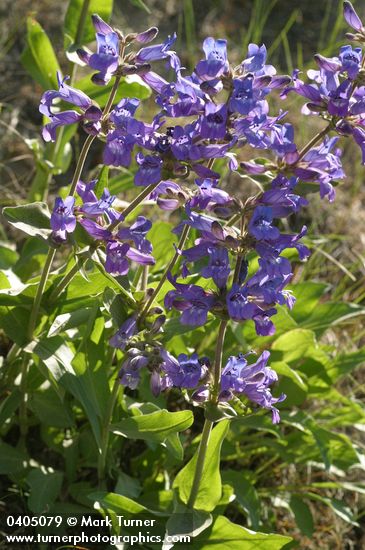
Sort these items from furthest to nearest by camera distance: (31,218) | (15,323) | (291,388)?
(291,388) < (15,323) < (31,218)

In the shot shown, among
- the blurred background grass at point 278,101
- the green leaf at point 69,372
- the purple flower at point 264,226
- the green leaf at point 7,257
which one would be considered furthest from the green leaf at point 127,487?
the purple flower at point 264,226

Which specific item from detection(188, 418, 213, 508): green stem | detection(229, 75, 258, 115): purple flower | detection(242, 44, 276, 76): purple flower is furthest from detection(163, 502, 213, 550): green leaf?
detection(242, 44, 276, 76): purple flower

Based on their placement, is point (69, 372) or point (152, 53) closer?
point (152, 53)

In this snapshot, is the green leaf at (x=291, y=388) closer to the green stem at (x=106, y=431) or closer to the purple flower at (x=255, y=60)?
the green stem at (x=106, y=431)

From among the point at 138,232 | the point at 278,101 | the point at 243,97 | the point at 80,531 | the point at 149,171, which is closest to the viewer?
the point at 243,97

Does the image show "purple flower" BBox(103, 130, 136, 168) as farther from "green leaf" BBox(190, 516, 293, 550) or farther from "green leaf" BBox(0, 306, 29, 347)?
"green leaf" BBox(190, 516, 293, 550)

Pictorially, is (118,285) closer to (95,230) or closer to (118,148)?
(95,230)

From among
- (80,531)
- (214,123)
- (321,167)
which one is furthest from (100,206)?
(80,531)

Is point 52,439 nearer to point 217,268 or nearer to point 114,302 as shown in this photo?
point 114,302

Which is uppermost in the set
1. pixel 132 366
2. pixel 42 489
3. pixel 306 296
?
pixel 306 296
